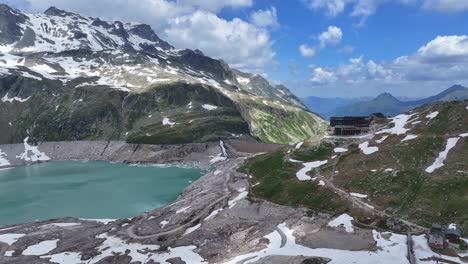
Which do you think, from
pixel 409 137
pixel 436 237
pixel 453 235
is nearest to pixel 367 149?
pixel 409 137

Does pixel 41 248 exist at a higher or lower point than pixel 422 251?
lower

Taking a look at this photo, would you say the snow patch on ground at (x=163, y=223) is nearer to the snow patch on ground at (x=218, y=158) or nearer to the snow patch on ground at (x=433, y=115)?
the snow patch on ground at (x=433, y=115)

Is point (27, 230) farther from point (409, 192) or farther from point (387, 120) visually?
point (387, 120)

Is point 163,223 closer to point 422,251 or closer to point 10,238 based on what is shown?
point 10,238

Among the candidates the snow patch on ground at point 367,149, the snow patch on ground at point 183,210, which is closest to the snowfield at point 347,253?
the snow patch on ground at point 183,210

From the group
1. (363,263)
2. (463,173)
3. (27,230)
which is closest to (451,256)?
(363,263)
